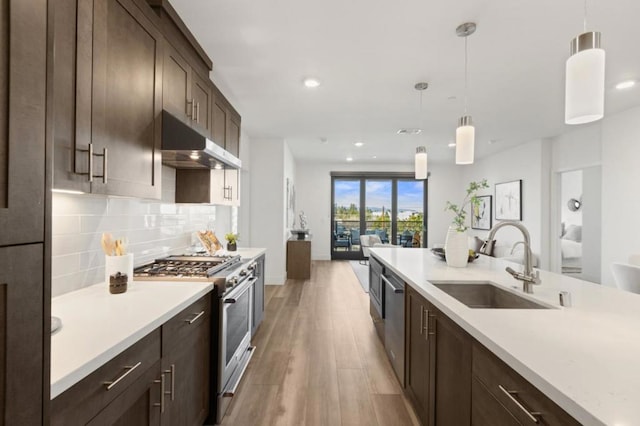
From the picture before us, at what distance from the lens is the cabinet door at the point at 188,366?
140cm

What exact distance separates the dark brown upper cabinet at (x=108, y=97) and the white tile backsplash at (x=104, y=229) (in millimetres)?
326

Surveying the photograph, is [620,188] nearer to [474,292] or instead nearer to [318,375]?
[474,292]

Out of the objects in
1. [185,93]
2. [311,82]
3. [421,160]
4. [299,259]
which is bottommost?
[299,259]

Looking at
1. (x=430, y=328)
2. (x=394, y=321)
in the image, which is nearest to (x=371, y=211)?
(x=394, y=321)

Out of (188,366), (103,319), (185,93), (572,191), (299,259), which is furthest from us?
(572,191)

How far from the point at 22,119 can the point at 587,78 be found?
1.78 metres

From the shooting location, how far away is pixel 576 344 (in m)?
0.99

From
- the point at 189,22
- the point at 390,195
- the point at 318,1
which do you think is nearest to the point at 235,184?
the point at 189,22

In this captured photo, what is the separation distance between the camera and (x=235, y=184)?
3.43 metres

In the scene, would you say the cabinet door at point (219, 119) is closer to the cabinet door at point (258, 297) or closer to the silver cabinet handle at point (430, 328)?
the cabinet door at point (258, 297)

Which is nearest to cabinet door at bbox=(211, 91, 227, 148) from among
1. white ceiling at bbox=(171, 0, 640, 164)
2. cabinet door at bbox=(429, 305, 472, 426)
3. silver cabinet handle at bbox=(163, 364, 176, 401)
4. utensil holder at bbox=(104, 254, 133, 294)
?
white ceiling at bbox=(171, 0, 640, 164)

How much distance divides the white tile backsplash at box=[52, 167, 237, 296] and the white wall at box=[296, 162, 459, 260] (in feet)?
18.7

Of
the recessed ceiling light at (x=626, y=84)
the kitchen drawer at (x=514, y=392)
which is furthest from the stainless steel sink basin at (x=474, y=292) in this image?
the recessed ceiling light at (x=626, y=84)

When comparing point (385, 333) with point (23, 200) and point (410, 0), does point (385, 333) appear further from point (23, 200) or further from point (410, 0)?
point (23, 200)
